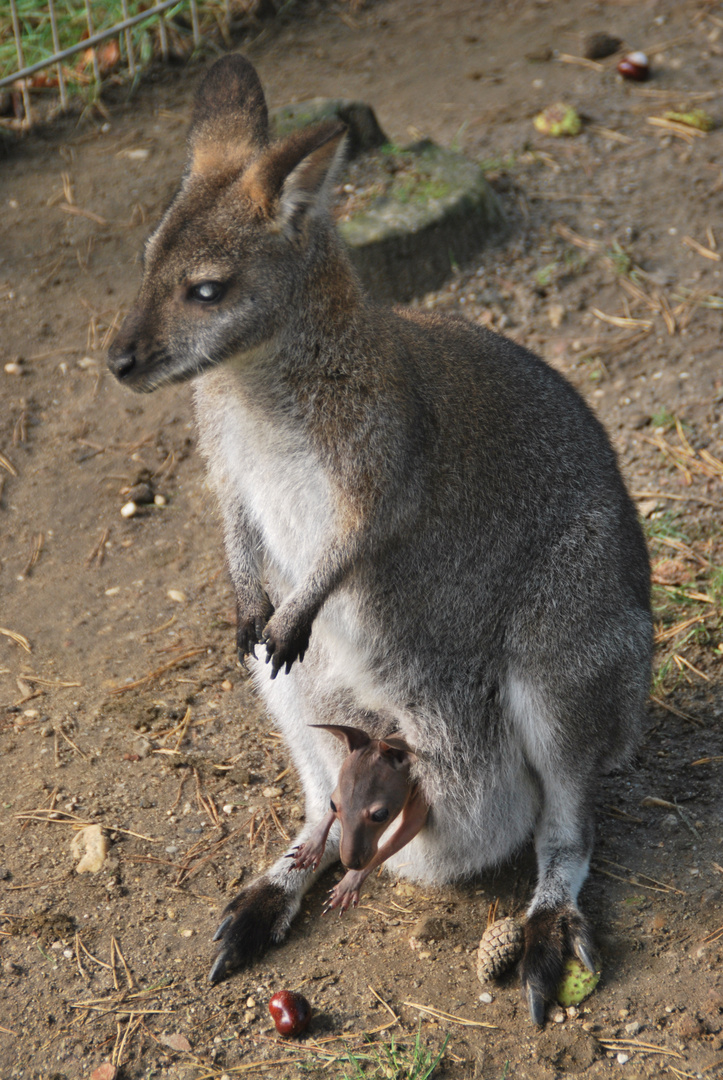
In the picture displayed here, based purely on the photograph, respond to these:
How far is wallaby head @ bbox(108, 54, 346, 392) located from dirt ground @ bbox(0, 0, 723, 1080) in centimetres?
151

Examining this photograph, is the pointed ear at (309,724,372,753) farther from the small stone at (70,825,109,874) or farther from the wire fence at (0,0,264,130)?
the wire fence at (0,0,264,130)

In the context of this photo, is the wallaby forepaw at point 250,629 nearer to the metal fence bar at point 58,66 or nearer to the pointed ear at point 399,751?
the pointed ear at point 399,751

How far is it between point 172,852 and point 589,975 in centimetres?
127

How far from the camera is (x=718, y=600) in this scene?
4023mm

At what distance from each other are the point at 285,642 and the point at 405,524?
17.8 inches

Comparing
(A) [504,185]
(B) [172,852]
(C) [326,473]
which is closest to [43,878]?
(B) [172,852]

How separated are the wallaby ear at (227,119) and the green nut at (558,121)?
144 inches

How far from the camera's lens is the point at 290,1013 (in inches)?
107

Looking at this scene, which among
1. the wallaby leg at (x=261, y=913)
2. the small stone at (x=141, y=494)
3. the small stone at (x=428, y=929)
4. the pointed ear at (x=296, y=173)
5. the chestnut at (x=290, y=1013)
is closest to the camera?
the pointed ear at (x=296, y=173)

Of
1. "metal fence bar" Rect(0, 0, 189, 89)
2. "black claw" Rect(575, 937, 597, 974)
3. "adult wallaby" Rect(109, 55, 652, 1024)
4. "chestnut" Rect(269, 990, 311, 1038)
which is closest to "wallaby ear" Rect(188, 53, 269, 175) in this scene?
"adult wallaby" Rect(109, 55, 652, 1024)

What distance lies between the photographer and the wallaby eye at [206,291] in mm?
2607

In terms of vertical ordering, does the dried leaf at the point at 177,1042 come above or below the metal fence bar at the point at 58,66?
below

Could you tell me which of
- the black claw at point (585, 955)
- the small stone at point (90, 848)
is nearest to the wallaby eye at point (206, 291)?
the small stone at point (90, 848)

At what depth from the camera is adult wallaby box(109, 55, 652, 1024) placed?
8.76 ft
